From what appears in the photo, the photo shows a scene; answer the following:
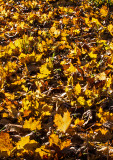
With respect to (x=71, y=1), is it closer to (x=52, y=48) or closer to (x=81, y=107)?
(x=52, y=48)

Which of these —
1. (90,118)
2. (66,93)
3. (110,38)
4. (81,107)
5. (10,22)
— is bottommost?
(90,118)

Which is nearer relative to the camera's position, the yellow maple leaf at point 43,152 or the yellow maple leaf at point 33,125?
the yellow maple leaf at point 43,152

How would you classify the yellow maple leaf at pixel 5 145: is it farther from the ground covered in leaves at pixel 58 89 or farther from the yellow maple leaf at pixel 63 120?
the yellow maple leaf at pixel 63 120

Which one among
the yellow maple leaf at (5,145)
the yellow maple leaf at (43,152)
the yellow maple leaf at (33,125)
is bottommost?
the yellow maple leaf at (43,152)

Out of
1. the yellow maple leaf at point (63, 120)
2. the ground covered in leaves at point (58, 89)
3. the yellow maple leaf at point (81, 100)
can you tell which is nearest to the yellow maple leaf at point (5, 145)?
the ground covered in leaves at point (58, 89)

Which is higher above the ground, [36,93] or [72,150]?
[36,93]

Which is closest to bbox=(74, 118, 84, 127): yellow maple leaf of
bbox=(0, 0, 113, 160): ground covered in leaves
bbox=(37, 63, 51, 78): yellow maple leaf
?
bbox=(0, 0, 113, 160): ground covered in leaves

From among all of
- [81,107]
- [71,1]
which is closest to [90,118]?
[81,107]

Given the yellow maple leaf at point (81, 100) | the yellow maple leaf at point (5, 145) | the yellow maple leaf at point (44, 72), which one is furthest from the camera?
the yellow maple leaf at point (44, 72)
